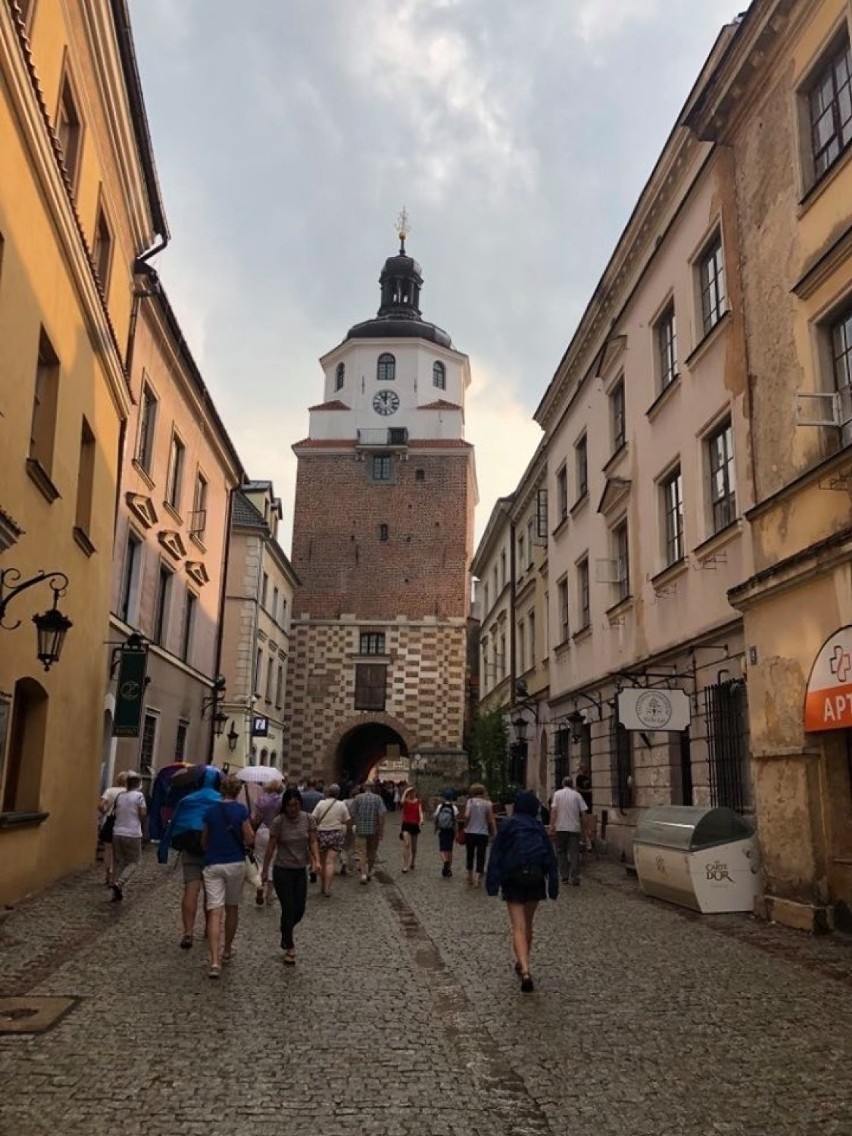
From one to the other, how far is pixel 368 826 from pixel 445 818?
5.42 ft

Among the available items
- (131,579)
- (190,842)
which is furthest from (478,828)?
(131,579)

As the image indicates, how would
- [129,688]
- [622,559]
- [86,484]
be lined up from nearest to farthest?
[86,484] → [129,688] → [622,559]

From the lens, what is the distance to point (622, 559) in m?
19.0

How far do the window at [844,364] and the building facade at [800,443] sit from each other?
24 millimetres

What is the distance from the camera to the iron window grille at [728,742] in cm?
1288

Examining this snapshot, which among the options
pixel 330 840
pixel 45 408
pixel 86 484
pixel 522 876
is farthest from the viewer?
pixel 86 484

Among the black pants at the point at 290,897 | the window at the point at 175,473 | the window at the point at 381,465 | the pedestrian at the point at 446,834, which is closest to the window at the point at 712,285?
the pedestrian at the point at 446,834

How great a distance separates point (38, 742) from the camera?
482 inches

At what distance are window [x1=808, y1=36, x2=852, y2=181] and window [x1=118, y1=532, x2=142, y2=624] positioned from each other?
13071 millimetres

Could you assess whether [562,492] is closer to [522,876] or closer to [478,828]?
[478,828]

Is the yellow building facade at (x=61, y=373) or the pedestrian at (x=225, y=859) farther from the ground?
the yellow building facade at (x=61, y=373)

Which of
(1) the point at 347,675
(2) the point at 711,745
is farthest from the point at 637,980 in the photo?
(1) the point at 347,675

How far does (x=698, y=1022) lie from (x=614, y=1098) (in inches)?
70.0

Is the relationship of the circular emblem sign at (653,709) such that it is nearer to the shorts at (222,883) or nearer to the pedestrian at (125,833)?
the pedestrian at (125,833)
